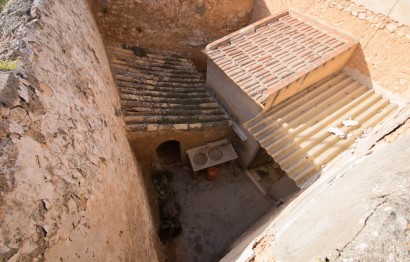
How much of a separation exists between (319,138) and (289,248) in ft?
12.1

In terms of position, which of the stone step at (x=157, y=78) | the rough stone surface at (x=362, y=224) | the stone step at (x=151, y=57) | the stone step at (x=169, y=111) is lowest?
the rough stone surface at (x=362, y=224)

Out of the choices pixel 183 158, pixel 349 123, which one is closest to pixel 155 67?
pixel 183 158

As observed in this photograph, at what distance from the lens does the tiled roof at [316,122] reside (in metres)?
5.02

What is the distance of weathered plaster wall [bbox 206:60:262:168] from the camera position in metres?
6.16

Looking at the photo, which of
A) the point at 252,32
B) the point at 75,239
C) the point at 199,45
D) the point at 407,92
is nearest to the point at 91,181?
the point at 75,239

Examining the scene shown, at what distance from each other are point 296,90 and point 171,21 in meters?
4.32

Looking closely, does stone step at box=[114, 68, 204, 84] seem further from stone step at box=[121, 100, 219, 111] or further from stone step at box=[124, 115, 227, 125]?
stone step at box=[124, 115, 227, 125]

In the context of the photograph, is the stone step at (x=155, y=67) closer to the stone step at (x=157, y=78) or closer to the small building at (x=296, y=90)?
the stone step at (x=157, y=78)

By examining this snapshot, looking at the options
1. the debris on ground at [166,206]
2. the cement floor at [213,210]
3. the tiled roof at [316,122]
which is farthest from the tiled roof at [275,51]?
the debris on ground at [166,206]

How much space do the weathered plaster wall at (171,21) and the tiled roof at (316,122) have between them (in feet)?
12.3

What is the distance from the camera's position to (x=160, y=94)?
6.42m

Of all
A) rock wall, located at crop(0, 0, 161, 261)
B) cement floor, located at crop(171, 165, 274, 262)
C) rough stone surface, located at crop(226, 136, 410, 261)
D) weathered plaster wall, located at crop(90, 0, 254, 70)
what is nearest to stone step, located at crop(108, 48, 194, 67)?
weathered plaster wall, located at crop(90, 0, 254, 70)

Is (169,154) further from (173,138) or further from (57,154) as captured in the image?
(57,154)

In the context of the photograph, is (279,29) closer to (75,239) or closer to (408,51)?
(408,51)
